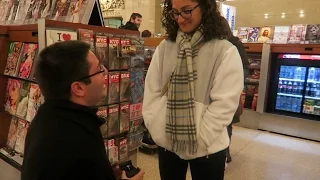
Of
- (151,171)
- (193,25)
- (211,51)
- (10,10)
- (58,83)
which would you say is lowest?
(151,171)

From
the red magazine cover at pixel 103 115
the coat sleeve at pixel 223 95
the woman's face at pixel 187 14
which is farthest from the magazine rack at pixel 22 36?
the coat sleeve at pixel 223 95

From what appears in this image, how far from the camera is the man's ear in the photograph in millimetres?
920

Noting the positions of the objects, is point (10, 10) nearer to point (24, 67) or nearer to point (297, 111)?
point (24, 67)

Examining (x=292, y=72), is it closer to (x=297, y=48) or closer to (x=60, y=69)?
(x=297, y=48)

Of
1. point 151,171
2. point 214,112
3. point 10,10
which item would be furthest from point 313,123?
point 10,10

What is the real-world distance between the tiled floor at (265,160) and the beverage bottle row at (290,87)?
0.72m

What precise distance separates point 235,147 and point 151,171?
136 cm

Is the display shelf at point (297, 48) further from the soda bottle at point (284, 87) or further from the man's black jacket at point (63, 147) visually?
the man's black jacket at point (63, 147)

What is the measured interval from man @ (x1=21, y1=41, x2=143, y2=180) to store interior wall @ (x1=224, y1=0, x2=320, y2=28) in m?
5.57

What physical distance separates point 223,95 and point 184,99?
7.5 inches

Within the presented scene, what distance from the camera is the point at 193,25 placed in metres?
1.30

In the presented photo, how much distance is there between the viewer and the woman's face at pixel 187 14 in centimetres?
125

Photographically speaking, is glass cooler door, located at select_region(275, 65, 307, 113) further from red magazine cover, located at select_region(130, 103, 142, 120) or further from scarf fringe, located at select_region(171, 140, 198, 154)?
scarf fringe, located at select_region(171, 140, 198, 154)

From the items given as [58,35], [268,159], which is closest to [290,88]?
[268,159]
